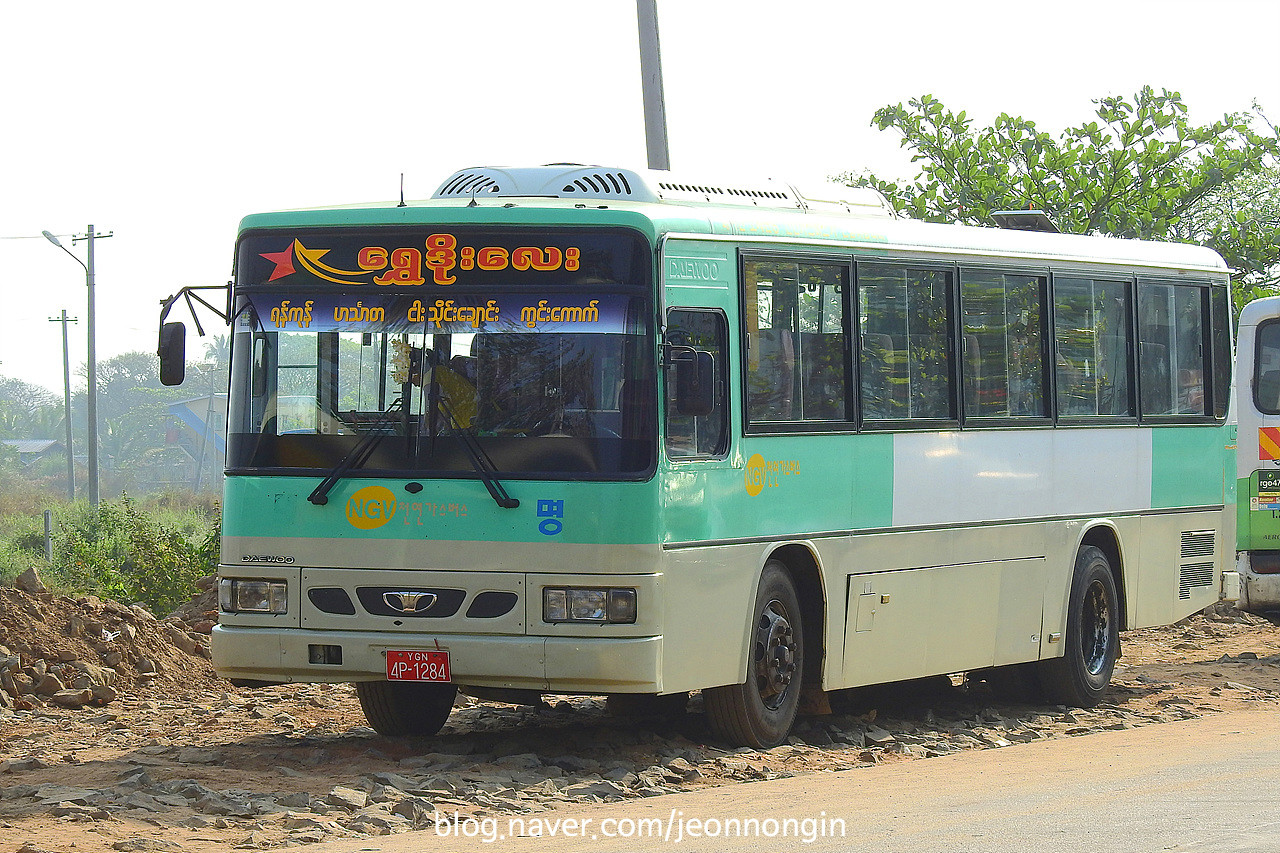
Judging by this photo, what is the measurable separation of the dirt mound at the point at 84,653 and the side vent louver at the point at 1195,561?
24.8 feet

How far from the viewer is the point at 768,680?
11.3 metres

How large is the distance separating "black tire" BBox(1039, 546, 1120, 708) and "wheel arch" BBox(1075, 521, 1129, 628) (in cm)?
5

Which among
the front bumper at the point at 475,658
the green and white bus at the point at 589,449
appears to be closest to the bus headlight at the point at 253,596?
the green and white bus at the point at 589,449

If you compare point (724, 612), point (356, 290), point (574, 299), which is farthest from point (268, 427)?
point (724, 612)

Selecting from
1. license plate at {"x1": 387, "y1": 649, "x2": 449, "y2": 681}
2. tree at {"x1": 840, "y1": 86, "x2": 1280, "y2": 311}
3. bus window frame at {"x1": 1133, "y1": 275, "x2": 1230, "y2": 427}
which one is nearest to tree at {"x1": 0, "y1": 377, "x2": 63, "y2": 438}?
tree at {"x1": 840, "y1": 86, "x2": 1280, "y2": 311}

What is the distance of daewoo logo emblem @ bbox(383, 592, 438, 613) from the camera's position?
1043cm

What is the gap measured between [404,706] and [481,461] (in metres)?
2.29

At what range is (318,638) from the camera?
34.5ft

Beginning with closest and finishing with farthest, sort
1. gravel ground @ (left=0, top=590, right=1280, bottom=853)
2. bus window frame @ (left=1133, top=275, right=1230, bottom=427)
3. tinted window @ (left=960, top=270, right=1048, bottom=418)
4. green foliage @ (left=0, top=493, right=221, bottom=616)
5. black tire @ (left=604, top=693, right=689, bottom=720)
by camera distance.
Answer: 1. gravel ground @ (left=0, top=590, right=1280, bottom=853)
2. black tire @ (left=604, top=693, right=689, bottom=720)
3. tinted window @ (left=960, top=270, right=1048, bottom=418)
4. bus window frame @ (left=1133, top=275, right=1230, bottom=427)
5. green foliage @ (left=0, top=493, right=221, bottom=616)

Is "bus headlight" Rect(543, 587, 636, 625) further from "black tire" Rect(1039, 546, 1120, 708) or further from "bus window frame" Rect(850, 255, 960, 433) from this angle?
"black tire" Rect(1039, 546, 1120, 708)

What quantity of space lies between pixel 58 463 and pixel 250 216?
4179 inches

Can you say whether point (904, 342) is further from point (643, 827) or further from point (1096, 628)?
point (643, 827)

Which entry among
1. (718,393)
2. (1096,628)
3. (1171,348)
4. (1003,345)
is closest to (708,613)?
(718,393)

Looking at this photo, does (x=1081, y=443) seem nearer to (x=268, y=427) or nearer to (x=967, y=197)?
(x=268, y=427)
